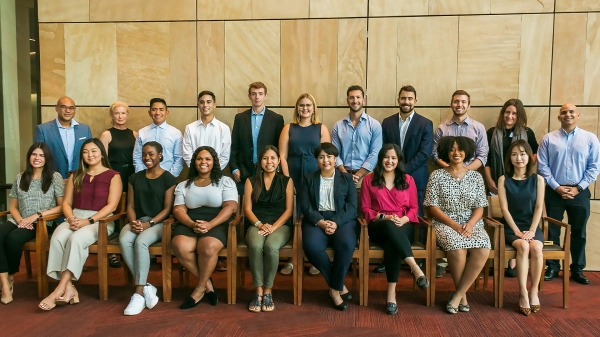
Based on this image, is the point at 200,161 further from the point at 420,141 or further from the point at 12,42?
the point at 12,42

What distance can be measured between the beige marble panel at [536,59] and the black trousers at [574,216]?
106 cm

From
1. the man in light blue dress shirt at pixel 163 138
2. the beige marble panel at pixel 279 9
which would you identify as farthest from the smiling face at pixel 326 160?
the beige marble panel at pixel 279 9

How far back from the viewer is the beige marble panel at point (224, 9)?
4.99m

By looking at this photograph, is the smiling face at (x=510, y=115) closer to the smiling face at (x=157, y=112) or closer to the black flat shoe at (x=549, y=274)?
the black flat shoe at (x=549, y=274)

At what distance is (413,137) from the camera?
438cm

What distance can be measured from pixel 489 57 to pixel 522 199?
1.73 metres

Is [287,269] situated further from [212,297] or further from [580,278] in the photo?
[580,278]

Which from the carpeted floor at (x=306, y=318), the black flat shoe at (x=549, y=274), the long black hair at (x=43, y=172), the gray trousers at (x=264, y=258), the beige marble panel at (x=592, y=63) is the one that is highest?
the beige marble panel at (x=592, y=63)

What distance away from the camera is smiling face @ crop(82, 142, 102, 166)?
402 centimetres

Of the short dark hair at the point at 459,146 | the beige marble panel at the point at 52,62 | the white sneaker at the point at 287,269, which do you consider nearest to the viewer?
the short dark hair at the point at 459,146

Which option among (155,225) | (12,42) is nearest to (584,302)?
(155,225)

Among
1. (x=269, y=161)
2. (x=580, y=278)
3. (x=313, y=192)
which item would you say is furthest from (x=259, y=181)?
(x=580, y=278)

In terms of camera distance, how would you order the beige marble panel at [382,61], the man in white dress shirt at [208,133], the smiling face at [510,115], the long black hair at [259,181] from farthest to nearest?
the beige marble panel at [382,61] < the man in white dress shirt at [208,133] < the smiling face at [510,115] < the long black hair at [259,181]

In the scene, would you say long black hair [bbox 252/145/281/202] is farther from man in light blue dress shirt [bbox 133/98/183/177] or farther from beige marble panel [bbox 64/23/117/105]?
beige marble panel [bbox 64/23/117/105]
